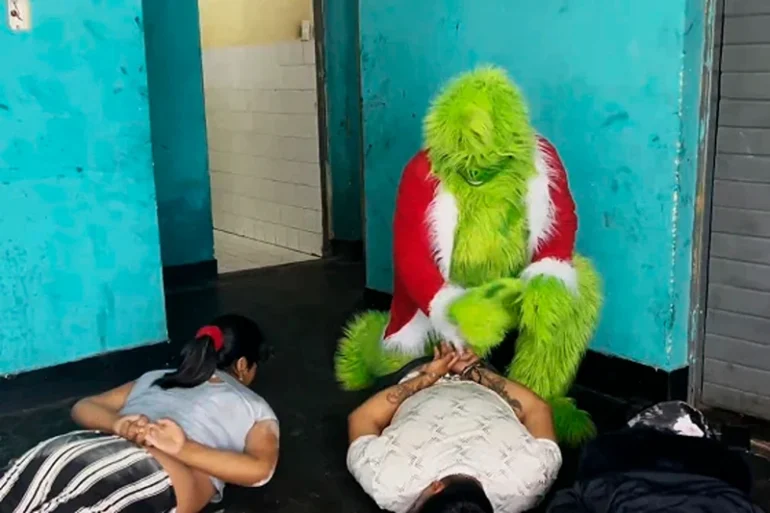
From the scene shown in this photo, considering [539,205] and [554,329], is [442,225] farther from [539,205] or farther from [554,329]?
[554,329]

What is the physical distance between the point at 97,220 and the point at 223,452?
1.30 m

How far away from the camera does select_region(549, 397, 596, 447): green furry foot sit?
2443mm

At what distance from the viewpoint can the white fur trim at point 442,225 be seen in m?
2.45

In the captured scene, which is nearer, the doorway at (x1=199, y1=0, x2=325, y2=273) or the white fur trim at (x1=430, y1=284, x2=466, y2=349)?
the white fur trim at (x1=430, y1=284, x2=466, y2=349)

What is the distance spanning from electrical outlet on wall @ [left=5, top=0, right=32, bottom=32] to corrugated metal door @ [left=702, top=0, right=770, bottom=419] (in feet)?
6.78

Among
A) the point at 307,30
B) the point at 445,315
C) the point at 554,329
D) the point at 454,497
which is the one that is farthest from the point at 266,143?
the point at 454,497

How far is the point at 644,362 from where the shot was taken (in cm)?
275

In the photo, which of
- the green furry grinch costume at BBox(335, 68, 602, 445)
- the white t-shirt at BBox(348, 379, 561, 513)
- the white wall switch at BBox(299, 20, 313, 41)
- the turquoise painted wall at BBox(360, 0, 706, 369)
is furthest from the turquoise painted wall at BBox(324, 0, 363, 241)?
the white t-shirt at BBox(348, 379, 561, 513)

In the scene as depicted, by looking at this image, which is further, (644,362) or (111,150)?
(111,150)

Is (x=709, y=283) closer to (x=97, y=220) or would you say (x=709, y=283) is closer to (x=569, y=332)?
(x=569, y=332)

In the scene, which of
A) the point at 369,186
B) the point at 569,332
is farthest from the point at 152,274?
the point at 569,332

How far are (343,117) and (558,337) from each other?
272 centimetres

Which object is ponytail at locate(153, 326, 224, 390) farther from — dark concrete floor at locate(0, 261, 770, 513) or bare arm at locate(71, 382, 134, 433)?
dark concrete floor at locate(0, 261, 770, 513)

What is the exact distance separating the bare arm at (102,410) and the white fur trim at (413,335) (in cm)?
83
